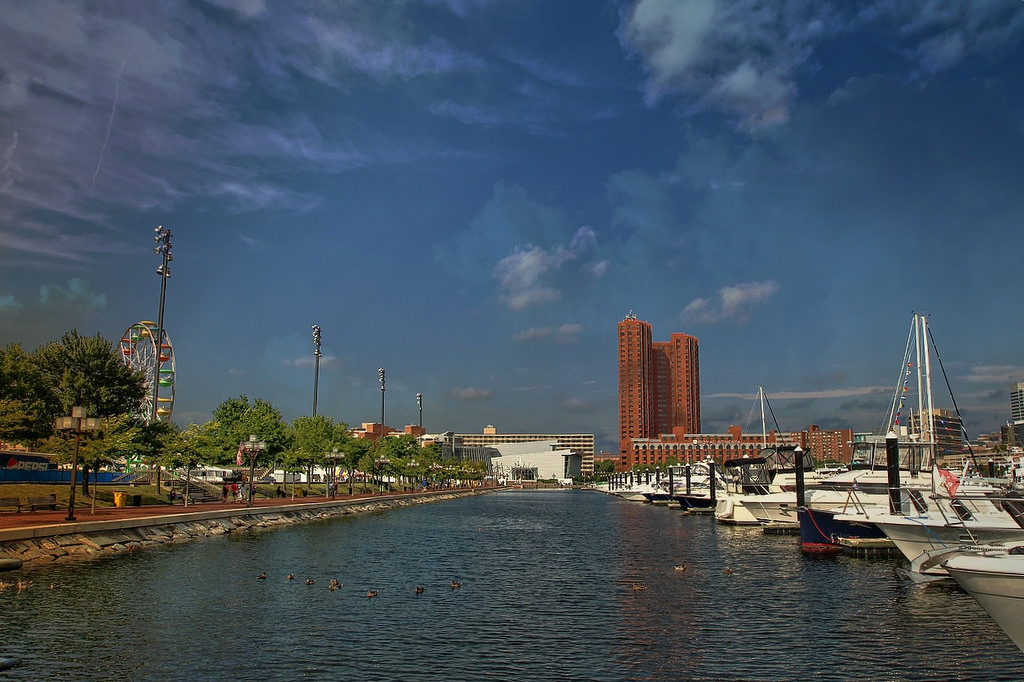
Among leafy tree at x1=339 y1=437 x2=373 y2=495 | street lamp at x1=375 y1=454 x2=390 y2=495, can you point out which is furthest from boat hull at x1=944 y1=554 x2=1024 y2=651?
street lamp at x1=375 y1=454 x2=390 y2=495

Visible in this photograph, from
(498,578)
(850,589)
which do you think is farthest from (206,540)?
(850,589)

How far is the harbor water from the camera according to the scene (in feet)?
70.9

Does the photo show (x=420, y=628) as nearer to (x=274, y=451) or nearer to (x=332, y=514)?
(x=332, y=514)

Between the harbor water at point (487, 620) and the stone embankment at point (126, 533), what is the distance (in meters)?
1.83

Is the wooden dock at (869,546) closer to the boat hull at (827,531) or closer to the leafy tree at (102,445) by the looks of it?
the boat hull at (827,531)

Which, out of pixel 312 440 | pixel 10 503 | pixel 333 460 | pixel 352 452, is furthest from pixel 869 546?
pixel 352 452

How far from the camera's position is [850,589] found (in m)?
35.8

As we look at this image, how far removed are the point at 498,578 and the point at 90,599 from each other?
1863 centimetres

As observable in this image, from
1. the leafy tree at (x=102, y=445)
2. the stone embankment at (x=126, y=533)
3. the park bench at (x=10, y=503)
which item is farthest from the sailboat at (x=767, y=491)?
the park bench at (x=10, y=503)

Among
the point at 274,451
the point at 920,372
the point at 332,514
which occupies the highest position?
the point at 920,372

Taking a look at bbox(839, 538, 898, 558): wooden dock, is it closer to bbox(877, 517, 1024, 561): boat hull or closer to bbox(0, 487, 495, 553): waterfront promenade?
bbox(877, 517, 1024, 561): boat hull

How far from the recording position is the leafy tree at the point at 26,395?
64188 mm

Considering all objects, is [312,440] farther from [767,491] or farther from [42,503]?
[767,491]

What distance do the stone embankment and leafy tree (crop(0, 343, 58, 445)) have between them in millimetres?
17449
